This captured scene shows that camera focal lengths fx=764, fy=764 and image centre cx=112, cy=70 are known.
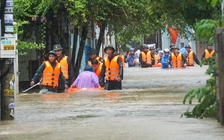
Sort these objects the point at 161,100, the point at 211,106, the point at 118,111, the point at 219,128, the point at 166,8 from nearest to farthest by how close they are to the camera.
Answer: the point at 219,128, the point at 211,106, the point at 118,111, the point at 161,100, the point at 166,8

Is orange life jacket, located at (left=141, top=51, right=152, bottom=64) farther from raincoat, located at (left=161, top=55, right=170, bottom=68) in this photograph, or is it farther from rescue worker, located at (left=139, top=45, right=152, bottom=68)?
raincoat, located at (left=161, top=55, right=170, bottom=68)

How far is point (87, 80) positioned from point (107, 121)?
9.68 meters

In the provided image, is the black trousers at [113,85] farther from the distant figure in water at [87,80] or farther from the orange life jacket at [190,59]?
the orange life jacket at [190,59]

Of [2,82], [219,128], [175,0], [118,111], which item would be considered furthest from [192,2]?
[219,128]

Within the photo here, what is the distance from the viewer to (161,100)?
1594 cm

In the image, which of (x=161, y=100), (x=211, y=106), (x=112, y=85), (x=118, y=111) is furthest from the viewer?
(x=112, y=85)

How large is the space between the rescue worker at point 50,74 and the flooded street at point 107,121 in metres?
2.45

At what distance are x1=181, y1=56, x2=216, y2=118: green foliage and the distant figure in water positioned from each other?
974cm

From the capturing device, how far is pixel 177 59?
40.7m

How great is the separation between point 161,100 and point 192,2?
351cm

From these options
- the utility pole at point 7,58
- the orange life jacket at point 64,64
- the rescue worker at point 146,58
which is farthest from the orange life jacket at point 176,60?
the utility pole at point 7,58

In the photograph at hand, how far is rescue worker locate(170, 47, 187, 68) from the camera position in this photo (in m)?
40.2

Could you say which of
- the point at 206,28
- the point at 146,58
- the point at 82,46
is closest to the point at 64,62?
the point at 82,46

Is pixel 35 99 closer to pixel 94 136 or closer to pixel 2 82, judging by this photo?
pixel 2 82
